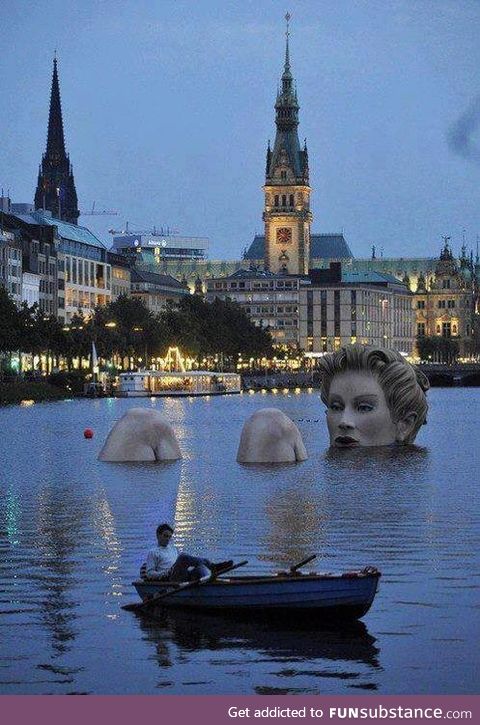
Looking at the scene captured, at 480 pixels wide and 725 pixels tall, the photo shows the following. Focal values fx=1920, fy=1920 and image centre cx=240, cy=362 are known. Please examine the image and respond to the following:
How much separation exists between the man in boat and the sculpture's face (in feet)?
176

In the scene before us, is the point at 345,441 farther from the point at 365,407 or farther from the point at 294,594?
the point at 294,594

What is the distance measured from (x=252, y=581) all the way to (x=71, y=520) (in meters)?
23.5

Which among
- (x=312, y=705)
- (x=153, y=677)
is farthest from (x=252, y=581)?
(x=312, y=705)

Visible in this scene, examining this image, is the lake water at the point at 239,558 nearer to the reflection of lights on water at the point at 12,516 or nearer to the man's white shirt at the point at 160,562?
the reflection of lights on water at the point at 12,516

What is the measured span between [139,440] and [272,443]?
247 inches

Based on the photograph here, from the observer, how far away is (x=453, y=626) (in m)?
40.6

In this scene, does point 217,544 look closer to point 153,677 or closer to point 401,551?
point 401,551

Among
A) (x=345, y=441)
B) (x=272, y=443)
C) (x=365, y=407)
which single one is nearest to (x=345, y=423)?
(x=365, y=407)

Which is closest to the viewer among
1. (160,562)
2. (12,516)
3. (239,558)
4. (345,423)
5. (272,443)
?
(160,562)

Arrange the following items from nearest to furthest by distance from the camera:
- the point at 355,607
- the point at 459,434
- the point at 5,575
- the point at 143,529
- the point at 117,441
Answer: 1. the point at 355,607
2. the point at 5,575
3. the point at 143,529
4. the point at 117,441
5. the point at 459,434

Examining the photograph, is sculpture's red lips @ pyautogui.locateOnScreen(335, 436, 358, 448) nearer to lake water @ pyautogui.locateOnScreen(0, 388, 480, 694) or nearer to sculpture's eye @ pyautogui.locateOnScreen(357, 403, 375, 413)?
lake water @ pyautogui.locateOnScreen(0, 388, 480, 694)

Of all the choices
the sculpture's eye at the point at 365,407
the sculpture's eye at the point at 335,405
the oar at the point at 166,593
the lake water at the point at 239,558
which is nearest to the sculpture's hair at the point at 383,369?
the sculpture's eye at the point at 335,405

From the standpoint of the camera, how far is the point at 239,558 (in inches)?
2009

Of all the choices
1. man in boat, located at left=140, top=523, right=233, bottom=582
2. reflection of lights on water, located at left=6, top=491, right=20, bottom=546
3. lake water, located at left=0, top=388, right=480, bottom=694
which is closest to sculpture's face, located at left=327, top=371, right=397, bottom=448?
lake water, located at left=0, top=388, right=480, bottom=694
